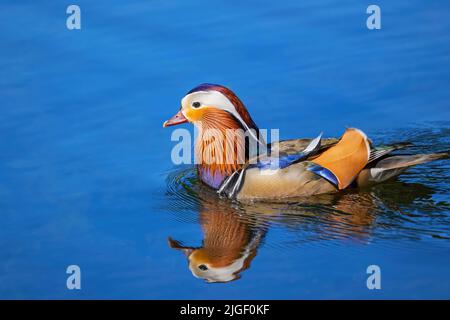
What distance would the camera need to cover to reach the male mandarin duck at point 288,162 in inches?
404

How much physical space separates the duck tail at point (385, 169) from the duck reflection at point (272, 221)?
102 mm

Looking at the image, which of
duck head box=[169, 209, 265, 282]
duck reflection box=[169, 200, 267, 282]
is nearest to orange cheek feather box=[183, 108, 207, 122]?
duck reflection box=[169, 200, 267, 282]

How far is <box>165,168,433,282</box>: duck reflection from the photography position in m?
9.16

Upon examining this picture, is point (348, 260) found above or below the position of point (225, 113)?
below

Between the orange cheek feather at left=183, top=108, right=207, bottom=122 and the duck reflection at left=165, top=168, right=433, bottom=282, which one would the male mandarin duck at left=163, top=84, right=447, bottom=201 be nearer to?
the orange cheek feather at left=183, top=108, right=207, bottom=122

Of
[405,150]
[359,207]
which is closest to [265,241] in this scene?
[359,207]

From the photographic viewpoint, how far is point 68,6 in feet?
43.2

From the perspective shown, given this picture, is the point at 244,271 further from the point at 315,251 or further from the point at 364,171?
the point at 364,171

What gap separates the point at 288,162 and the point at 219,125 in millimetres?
982

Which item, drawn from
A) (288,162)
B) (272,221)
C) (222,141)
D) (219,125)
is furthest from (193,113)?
(272,221)

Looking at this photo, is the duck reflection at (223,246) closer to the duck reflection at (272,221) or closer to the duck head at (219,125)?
the duck reflection at (272,221)

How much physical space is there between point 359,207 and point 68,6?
494 cm

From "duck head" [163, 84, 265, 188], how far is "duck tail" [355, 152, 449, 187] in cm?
106

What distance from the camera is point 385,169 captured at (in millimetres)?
10391
